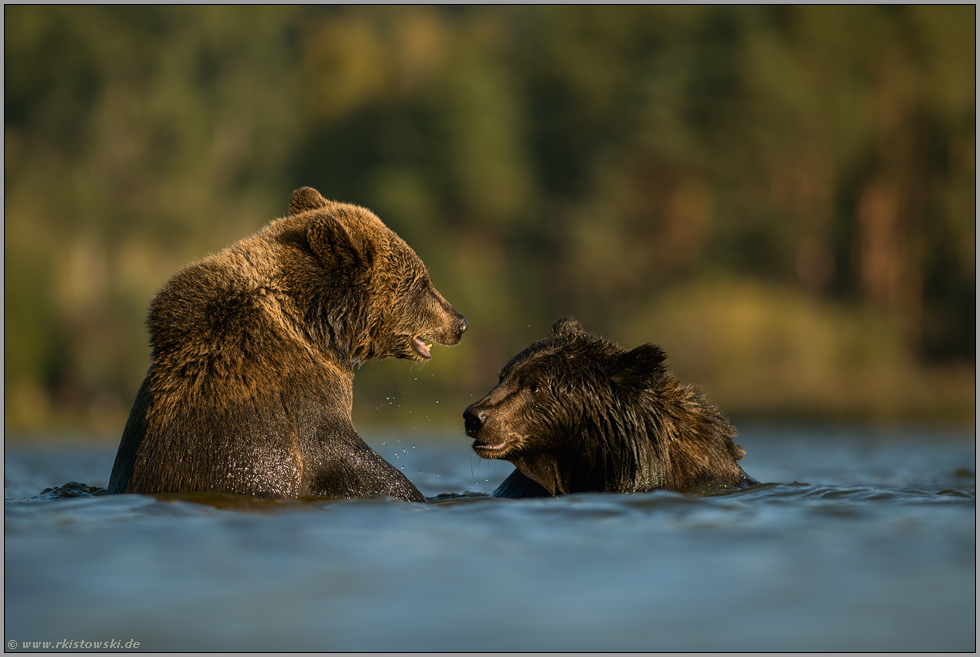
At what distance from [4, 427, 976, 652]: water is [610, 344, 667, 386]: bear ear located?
2.56ft

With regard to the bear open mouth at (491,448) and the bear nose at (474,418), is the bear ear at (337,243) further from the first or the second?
the bear open mouth at (491,448)

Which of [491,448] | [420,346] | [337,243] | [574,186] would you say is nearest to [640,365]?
[491,448]

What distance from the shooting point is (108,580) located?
4801mm

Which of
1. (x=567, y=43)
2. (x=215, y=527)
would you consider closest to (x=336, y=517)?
(x=215, y=527)

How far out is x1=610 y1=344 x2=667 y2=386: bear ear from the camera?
278 inches

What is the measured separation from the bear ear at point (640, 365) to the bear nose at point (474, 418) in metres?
0.89

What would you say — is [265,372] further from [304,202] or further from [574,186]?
[574,186]

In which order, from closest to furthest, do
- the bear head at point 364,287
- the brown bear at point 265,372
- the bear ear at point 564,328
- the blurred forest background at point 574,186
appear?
the brown bear at point 265,372 < the bear head at point 364,287 < the bear ear at point 564,328 < the blurred forest background at point 574,186

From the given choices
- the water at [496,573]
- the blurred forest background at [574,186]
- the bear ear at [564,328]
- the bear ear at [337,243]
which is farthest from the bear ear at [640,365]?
the blurred forest background at [574,186]

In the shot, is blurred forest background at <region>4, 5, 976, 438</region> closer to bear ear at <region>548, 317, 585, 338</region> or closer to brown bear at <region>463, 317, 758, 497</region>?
bear ear at <region>548, 317, 585, 338</region>

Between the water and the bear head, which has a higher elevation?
the bear head

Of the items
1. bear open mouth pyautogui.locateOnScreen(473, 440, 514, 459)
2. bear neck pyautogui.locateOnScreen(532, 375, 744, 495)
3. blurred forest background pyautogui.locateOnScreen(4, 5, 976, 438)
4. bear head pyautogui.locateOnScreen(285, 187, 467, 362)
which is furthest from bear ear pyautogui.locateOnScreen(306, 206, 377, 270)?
blurred forest background pyautogui.locateOnScreen(4, 5, 976, 438)

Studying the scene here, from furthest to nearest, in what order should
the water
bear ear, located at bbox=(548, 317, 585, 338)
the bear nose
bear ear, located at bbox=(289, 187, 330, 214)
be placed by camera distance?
bear ear, located at bbox=(289, 187, 330, 214) → bear ear, located at bbox=(548, 317, 585, 338) → the bear nose → the water

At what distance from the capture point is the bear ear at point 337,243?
6.92 m
